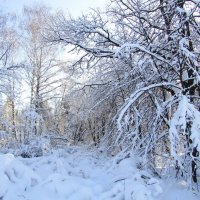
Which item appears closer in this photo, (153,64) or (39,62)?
(153,64)

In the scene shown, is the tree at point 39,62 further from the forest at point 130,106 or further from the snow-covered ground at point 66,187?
the snow-covered ground at point 66,187

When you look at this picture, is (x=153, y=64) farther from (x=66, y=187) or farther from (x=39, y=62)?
(x=39, y=62)

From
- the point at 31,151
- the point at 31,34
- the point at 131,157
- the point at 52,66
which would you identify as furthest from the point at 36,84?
the point at 131,157

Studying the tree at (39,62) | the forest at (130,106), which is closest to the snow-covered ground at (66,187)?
the forest at (130,106)

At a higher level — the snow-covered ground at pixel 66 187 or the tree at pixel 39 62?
the tree at pixel 39 62

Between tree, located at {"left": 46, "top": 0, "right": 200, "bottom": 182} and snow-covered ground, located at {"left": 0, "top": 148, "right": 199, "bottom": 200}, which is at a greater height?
tree, located at {"left": 46, "top": 0, "right": 200, "bottom": 182}

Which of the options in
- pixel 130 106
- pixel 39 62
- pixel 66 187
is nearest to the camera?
pixel 66 187

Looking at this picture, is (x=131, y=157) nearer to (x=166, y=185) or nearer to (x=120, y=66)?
(x=166, y=185)

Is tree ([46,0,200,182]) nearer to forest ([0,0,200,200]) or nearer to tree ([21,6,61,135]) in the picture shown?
forest ([0,0,200,200])

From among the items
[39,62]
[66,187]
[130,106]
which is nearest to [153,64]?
[130,106]

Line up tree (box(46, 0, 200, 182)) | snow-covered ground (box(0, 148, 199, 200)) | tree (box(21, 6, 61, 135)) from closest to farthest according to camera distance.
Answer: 1. snow-covered ground (box(0, 148, 199, 200))
2. tree (box(46, 0, 200, 182))
3. tree (box(21, 6, 61, 135))

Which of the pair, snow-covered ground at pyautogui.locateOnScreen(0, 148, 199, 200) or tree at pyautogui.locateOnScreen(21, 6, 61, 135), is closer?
snow-covered ground at pyautogui.locateOnScreen(0, 148, 199, 200)

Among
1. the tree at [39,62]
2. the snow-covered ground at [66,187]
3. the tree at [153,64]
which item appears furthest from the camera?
the tree at [39,62]

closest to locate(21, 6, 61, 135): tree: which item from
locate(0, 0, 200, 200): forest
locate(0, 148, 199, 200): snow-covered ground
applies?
locate(0, 0, 200, 200): forest
